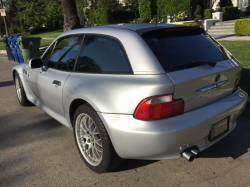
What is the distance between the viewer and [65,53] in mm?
3596

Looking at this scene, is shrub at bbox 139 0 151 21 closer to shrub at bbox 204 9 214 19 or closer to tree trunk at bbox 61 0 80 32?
shrub at bbox 204 9 214 19

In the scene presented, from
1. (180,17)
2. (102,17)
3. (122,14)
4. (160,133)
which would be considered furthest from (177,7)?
(160,133)

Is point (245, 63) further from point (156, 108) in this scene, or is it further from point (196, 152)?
point (156, 108)

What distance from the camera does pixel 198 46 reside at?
9.82 feet

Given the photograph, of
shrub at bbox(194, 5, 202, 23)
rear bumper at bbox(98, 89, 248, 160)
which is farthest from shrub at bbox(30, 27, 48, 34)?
rear bumper at bbox(98, 89, 248, 160)

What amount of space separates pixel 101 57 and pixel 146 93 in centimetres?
88

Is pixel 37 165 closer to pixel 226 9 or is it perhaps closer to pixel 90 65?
pixel 90 65

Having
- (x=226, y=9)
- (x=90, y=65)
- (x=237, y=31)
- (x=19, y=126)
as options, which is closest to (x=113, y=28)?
(x=90, y=65)

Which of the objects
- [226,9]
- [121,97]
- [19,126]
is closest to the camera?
[121,97]

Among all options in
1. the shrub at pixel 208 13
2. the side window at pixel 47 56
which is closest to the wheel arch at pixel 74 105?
the side window at pixel 47 56

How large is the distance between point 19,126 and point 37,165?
4.89ft

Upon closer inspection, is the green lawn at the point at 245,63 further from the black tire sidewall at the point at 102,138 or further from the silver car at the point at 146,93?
the black tire sidewall at the point at 102,138

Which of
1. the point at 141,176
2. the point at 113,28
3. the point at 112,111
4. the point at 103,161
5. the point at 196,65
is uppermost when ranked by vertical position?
the point at 113,28

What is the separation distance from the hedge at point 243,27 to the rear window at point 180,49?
469 inches
